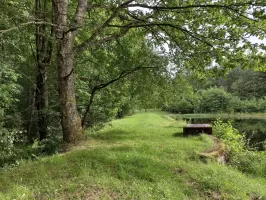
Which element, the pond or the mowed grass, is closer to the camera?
the mowed grass

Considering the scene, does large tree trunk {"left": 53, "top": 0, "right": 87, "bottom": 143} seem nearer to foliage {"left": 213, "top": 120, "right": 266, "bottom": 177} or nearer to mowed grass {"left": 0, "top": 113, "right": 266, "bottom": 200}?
mowed grass {"left": 0, "top": 113, "right": 266, "bottom": 200}

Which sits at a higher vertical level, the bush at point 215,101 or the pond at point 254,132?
the bush at point 215,101

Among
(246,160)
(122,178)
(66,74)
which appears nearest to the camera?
(122,178)

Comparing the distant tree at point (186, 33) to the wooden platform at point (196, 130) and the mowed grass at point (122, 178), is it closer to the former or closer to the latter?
Result: the mowed grass at point (122, 178)

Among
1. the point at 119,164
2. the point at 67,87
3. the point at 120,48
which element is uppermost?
the point at 120,48

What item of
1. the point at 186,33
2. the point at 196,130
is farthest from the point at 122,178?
the point at 196,130

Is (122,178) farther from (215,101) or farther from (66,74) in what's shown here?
(215,101)

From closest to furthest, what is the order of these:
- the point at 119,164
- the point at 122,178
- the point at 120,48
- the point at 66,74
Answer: the point at 122,178 < the point at 119,164 < the point at 66,74 < the point at 120,48

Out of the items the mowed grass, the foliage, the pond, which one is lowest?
the pond

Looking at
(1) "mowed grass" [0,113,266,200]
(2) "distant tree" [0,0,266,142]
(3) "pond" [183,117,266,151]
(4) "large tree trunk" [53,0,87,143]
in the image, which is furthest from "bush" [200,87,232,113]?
(1) "mowed grass" [0,113,266,200]

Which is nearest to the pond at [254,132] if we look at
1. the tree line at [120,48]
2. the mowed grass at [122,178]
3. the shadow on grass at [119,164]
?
the tree line at [120,48]

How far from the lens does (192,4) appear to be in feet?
18.9

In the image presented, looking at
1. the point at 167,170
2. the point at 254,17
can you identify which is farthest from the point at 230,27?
Result: the point at 167,170

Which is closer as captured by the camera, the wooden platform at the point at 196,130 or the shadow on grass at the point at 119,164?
the shadow on grass at the point at 119,164
